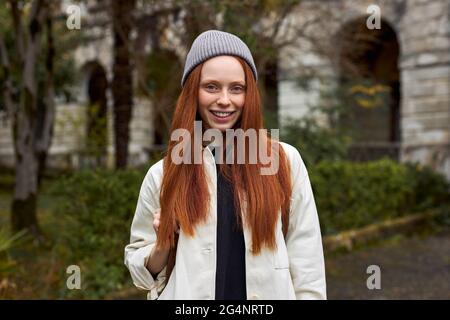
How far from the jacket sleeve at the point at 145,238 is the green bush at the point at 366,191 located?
565cm

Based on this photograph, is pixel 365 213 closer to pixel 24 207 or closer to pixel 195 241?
pixel 24 207

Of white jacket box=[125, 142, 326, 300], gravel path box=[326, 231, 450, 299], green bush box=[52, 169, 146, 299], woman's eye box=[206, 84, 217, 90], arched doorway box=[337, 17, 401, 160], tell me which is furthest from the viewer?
arched doorway box=[337, 17, 401, 160]

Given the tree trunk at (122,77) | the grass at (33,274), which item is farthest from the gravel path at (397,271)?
the tree trunk at (122,77)

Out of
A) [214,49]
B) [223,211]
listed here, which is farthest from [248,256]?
[214,49]

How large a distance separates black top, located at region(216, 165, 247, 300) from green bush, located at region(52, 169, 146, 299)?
340 cm

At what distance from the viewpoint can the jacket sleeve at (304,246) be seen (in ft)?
6.82

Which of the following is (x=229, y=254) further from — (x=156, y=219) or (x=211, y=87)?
(x=211, y=87)

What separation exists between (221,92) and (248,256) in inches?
23.1

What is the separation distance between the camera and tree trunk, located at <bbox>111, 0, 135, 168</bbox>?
7746 mm

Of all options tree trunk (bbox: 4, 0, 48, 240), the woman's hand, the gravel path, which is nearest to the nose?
the woman's hand

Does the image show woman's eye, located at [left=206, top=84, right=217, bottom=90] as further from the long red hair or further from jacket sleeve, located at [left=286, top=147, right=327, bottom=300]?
jacket sleeve, located at [left=286, top=147, right=327, bottom=300]

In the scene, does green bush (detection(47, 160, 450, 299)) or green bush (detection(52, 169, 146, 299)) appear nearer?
green bush (detection(47, 160, 450, 299))

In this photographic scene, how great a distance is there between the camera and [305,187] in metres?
2.18

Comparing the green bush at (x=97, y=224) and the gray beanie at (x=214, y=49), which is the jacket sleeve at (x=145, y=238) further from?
the green bush at (x=97, y=224)
